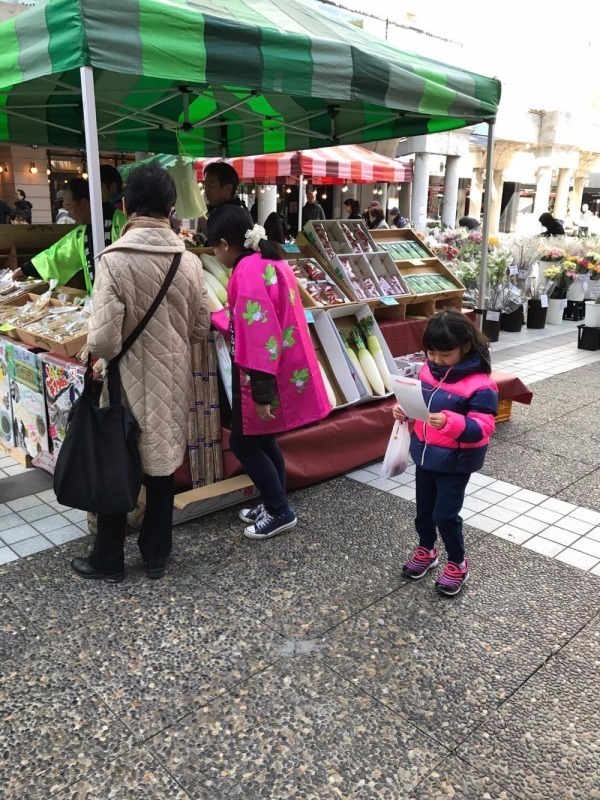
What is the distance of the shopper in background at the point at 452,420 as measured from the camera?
2818 millimetres

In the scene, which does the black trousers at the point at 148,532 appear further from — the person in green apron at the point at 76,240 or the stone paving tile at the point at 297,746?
the person in green apron at the point at 76,240

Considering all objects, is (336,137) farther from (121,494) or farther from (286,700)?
(286,700)

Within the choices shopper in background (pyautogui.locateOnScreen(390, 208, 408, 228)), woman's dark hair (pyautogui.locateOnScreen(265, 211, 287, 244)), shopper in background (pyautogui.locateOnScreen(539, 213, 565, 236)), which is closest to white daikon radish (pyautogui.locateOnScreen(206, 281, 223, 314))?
woman's dark hair (pyautogui.locateOnScreen(265, 211, 287, 244))

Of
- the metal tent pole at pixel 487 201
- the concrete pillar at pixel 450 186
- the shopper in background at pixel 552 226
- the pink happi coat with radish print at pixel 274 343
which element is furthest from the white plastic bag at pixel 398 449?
the concrete pillar at pixel 450 186

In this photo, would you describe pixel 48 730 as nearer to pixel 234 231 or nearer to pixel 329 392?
pixel 234 231

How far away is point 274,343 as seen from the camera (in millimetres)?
3336

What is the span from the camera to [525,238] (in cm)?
1090

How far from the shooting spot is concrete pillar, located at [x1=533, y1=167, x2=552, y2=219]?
3312 centimetres

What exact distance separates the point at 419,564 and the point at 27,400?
8.58 feet

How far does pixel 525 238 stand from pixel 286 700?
1004 cm

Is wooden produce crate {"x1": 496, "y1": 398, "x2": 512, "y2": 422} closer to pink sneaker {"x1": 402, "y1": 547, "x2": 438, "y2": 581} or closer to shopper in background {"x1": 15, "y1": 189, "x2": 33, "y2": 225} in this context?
pink sneaker {"x1": 402, "y1": 547, "x2": 438, "y2": 581}

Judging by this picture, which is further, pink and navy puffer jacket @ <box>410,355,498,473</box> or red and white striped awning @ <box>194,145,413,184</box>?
red and white striped awning @ <box>194,145,413,184</box>

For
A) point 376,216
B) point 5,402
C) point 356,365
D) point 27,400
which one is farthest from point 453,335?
point 376,216

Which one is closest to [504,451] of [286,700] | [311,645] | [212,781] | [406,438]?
[406,438]
